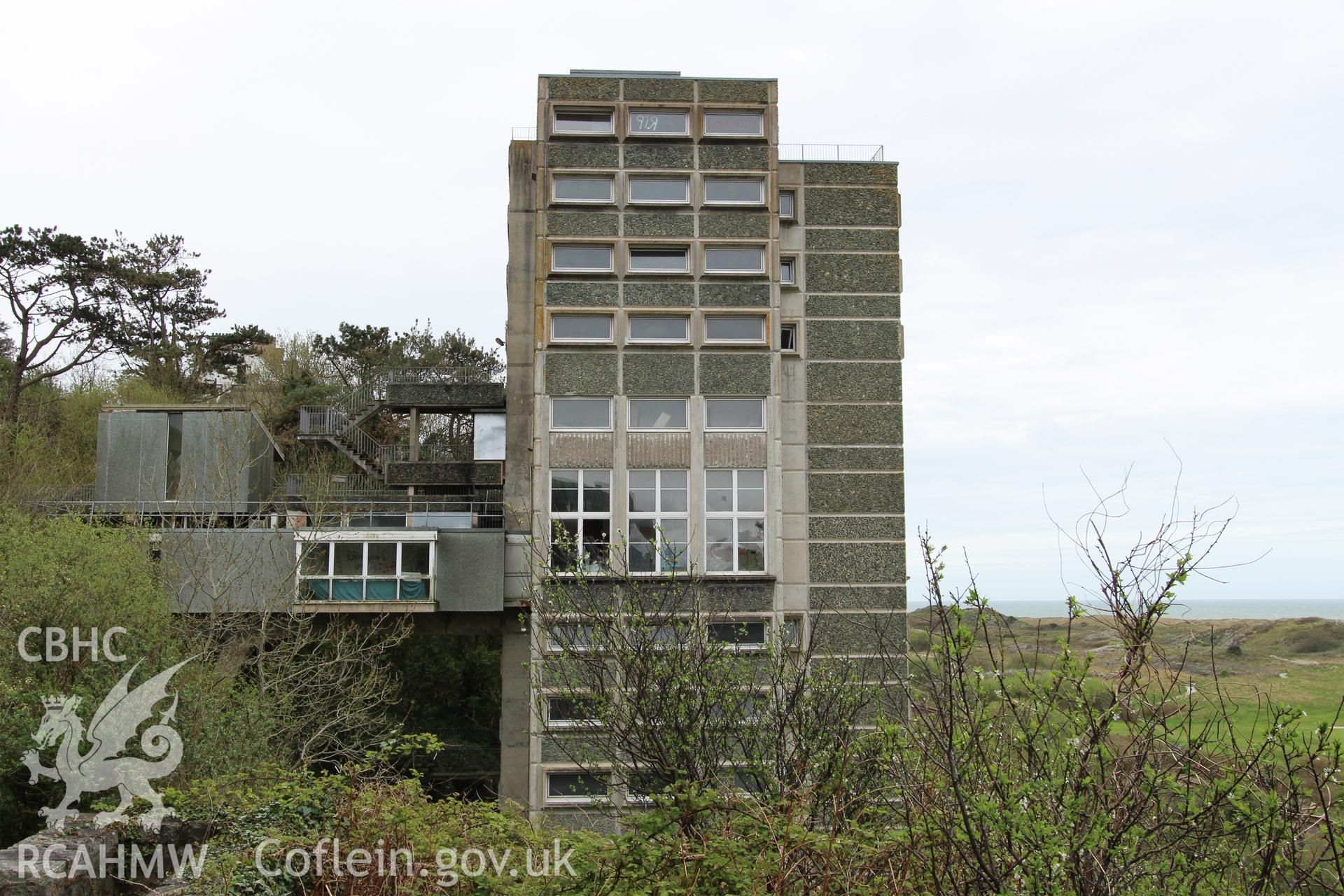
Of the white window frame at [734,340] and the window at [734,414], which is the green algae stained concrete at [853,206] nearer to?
the white window frame at [734,340]

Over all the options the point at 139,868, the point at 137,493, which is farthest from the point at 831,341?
the point at 139,868

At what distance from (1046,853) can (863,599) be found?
70.3 feet

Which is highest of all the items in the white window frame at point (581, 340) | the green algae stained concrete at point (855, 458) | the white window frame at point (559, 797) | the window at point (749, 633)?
the white window frame at point (581, 340)

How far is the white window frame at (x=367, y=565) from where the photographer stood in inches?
971

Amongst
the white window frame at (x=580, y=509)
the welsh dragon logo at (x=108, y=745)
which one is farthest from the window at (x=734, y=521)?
the welsh dragon logo at (x=108, y=745)

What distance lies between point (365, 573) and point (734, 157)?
14.3 metres

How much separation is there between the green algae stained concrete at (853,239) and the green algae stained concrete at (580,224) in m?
5.82

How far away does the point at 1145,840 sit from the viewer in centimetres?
590

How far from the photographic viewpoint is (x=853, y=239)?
28641 mm

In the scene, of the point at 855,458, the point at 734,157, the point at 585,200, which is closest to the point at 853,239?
the point at 734,157

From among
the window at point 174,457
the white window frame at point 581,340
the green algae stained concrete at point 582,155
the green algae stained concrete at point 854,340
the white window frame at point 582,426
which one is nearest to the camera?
the white window frame at point 582,426

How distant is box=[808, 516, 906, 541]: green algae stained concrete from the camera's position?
88.6 ft

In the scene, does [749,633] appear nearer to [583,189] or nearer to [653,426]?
[653,426]

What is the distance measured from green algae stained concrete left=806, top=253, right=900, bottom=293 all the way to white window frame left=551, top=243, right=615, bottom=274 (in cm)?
573
